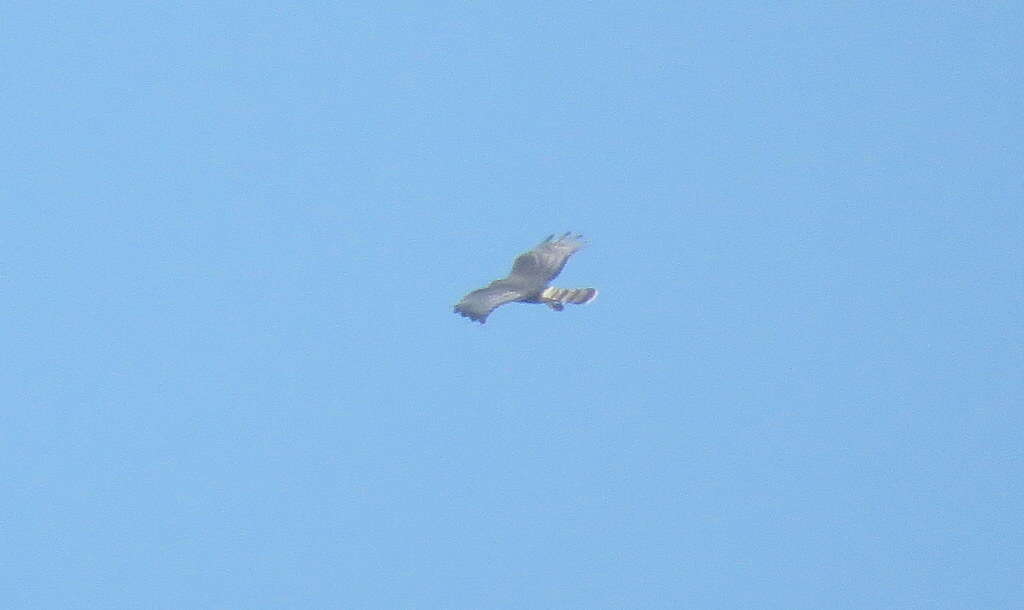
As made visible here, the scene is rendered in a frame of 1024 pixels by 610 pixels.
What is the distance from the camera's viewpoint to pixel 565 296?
11.1 metres

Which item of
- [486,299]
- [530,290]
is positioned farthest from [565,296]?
[486,299]

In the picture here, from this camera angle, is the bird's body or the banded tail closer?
the bird's body

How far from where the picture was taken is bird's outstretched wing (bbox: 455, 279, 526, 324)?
10.7 meters

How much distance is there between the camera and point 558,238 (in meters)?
11.7

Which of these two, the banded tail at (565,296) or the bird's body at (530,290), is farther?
the banded tail at (565,296)

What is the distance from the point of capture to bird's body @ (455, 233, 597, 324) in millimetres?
10758

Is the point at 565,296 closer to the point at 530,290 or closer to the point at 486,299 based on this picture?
the point at 530,290

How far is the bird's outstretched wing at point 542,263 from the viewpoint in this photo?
441 inches

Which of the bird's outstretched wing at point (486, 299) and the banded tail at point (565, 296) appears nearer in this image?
the bird's outstretched wing at point (486, 299)

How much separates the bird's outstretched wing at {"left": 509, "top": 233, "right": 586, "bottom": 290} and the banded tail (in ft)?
0.23

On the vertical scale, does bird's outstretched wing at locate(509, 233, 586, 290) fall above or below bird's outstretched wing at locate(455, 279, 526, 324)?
above

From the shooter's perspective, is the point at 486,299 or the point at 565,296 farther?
the point at 565,296

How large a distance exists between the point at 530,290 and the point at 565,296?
7.8 inches

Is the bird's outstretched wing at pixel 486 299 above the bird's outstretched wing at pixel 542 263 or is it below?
below
